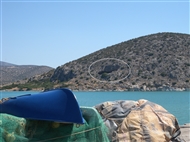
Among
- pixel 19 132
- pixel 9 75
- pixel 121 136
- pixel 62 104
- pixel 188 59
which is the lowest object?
pixel 9 75

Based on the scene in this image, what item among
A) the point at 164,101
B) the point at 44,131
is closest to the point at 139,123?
the point at 44,131

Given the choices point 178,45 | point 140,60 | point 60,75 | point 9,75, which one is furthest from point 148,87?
point 9,75

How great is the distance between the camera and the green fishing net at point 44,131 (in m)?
5.55

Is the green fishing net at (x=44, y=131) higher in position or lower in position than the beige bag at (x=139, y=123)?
higher

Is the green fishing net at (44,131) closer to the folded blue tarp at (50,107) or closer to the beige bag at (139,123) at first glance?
the folded blue tarp at (50,107)

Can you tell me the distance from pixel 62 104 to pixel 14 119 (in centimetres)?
77

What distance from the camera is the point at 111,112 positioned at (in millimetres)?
7520

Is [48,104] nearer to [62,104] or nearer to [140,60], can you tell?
[62,104]

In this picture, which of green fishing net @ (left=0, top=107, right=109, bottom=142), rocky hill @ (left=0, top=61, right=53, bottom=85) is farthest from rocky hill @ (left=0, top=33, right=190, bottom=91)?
green fishing net @ (left=0, top=107, right=109, bottom=142)

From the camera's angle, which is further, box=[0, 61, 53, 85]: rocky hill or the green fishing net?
box=[0, 61, 53, 85]: rocky hill

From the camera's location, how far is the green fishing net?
555cm

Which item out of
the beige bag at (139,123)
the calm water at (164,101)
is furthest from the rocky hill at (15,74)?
the beige bag at (139,123)

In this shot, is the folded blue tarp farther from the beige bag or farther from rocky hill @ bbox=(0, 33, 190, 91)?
rocky hill @ bbox=(0, 33, 190, 91)

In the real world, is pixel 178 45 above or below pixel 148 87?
above
